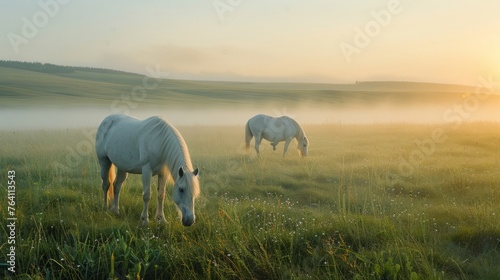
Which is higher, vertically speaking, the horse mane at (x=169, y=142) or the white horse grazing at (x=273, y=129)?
the white horse grazing at (x=273, y=129)

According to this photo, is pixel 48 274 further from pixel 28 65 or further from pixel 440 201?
pixel 28 65

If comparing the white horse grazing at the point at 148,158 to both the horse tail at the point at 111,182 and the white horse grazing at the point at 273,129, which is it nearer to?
the horse tail at the point at 111,182

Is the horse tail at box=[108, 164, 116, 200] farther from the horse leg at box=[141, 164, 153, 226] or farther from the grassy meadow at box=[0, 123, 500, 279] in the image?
the horse leg at box=[141, 164, 153, 226]

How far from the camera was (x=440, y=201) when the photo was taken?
8.30m

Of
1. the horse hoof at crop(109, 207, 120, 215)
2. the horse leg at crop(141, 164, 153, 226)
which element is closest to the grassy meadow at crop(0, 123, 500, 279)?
the horse hoof at crop(109, 207, 120, 215)

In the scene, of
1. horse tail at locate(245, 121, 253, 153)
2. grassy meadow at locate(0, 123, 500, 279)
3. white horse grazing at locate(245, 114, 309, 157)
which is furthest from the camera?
horse tail at locate(245, 121, 253, 153)

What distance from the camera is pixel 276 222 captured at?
20.5 ft

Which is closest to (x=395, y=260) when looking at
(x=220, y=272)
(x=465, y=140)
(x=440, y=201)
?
(x=220, y=272)

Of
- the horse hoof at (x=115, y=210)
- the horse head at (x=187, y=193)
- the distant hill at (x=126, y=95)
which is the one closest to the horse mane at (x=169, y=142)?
the horse head at (x=187, y=193)

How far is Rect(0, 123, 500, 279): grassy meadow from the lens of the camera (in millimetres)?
4566

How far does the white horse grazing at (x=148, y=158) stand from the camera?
17.9ft

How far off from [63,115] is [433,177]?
28.0 metres

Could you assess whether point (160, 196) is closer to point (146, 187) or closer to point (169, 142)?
point (146, 187)

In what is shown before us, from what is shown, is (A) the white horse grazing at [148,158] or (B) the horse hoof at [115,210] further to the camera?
(B) the horse hoof at [115,210]
